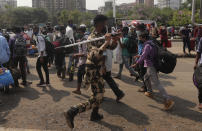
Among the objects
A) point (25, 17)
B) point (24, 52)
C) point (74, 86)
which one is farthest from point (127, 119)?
point (25, 17)

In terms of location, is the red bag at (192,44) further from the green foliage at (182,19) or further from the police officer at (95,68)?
the green foliage at (182,19)

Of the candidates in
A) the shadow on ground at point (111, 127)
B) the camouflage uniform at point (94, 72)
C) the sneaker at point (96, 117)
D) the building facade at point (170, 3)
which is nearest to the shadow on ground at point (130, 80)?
the sneaker at point (96, 117)

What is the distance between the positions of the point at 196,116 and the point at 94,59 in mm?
2315

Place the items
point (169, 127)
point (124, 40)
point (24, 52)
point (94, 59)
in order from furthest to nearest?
point (124, 40) < point (24, 52) < point (169, 127) < point (94, 59)

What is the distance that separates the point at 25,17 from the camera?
276 ft

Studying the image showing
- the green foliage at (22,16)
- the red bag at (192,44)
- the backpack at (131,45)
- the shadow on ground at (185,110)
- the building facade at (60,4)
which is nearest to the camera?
the shadow on ground at (185,110)

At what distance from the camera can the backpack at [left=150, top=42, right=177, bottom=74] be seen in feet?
15.2

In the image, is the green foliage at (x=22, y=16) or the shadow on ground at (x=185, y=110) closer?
the shadow on ground at (x=185, y=110)

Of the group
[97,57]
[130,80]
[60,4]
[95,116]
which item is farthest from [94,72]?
[60,4]

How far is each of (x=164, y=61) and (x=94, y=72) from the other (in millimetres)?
1702

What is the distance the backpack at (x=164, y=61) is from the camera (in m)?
4.62

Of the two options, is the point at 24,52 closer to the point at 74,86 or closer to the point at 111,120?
the point at 74,86

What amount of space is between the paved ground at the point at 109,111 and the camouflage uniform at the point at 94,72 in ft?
1.58

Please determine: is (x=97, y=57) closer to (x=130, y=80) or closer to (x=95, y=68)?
(x=95, y=68)
